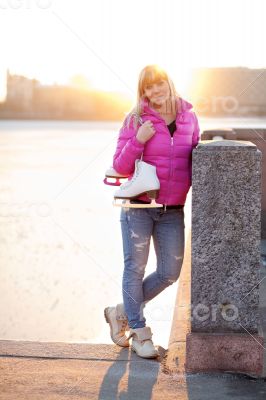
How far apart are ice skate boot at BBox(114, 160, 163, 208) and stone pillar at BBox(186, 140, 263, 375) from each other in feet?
0.89

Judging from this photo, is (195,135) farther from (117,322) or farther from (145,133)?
(117,322)

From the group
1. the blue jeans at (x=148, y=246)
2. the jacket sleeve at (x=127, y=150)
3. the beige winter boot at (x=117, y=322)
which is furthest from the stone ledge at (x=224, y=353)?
the jacket sleeve at (x=127, y=150)

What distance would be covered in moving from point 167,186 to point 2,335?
2.49m

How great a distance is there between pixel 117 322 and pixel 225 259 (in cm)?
103

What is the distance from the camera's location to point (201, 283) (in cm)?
430

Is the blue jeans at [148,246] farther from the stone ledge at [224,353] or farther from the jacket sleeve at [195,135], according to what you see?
the stone ledge at [224,353]

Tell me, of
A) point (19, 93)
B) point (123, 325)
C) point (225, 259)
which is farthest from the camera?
point (19, 93)

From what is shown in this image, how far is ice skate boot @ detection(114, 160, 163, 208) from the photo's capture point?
4395 mm

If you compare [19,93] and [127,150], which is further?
[19,93]

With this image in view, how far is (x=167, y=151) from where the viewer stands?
4.47 m

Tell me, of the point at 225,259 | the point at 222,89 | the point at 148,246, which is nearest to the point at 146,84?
the point at 148,246

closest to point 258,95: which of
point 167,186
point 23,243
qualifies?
point 23,243

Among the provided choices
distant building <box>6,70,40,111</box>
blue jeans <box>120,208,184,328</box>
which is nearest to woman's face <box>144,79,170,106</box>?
blue jeans <box>120,208,184,328</box>

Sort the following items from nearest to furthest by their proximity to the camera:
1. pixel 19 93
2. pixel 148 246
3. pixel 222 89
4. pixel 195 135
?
pixel 195 135
pixel 148 246
pixel 222 89
pixel 19 93
